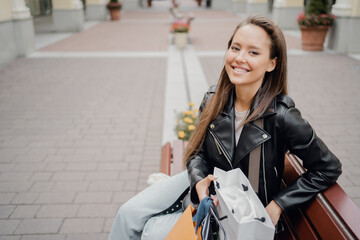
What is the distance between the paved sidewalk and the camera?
306 cm

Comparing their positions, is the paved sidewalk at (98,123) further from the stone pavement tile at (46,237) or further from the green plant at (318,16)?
the green plant at (318,16)

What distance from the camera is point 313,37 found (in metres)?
9.80

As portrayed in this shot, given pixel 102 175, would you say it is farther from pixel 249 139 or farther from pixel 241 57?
pixel 241 57

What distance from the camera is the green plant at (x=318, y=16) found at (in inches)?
372

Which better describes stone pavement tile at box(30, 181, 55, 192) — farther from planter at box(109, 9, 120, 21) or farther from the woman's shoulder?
planter at box(109, 9, 120, 21)

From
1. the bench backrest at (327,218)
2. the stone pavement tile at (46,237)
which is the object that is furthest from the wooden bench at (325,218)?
the stone pavement tile at (46,237)

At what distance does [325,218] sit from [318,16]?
944 cm

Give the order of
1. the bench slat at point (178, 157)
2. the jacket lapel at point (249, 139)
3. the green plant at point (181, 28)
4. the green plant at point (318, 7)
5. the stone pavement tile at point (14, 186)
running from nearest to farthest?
the jacket lapel at point (249, 139), the bench slat at point (178, 157), the stone pavement tile at point (14, 186), the green plant at point (318, 7), the green plant at point (181, 28)

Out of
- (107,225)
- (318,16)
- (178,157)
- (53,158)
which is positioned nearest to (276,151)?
(178,157)

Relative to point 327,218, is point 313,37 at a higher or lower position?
lower

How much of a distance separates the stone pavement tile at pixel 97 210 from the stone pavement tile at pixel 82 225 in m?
0.06

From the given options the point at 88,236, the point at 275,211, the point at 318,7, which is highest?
the point at 318,7

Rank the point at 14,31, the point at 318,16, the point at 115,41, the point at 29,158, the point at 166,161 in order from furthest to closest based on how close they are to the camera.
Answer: the point at 115,41 < the point at 318,16 < the point at 14,31 < the point at 29,158 < the point at 166,161

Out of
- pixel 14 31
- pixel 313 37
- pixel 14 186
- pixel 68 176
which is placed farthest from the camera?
pixel 313 37
